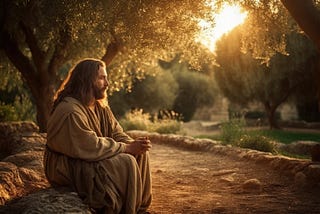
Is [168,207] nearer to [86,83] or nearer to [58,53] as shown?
[86,83]

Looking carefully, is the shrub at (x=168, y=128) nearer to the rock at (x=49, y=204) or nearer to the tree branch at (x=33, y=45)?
the tree branch at (x=33, y=45)

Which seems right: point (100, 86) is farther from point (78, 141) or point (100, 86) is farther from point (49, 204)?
point (49, 204)

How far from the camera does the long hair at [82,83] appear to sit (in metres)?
4.74

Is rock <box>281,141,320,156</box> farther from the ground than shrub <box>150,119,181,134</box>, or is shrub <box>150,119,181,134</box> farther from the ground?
shrub <box>150,119,181,134</box>

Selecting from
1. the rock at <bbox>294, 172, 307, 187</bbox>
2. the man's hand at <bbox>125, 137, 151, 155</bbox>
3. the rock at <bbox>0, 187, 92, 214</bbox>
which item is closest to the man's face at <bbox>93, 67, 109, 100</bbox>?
the man's hand at <bbox>125, 137, 151, 155</bbox>

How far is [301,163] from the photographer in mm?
7254

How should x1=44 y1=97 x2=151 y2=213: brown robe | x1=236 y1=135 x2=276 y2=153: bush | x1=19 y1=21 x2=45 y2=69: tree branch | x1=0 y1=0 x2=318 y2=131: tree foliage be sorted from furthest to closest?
x1=19 y1=21 x2=45 y2=69: tree branch, x1=236 y1=135 x2=276 y2=153: bush, x1=0 y1=0 x2=318 y2=131: tree foliage, x1=44 y1=97 x2=151 y2=213: brown robe

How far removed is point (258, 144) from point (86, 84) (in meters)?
6.79

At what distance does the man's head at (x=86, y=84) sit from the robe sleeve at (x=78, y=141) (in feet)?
1.20

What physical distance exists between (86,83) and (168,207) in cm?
209

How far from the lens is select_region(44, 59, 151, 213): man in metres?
4.39

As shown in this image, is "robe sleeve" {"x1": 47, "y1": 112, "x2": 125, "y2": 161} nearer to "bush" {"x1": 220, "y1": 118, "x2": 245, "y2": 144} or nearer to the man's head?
the man's head

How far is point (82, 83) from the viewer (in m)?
4.73

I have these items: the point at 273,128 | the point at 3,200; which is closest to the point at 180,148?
the point at 3,200
